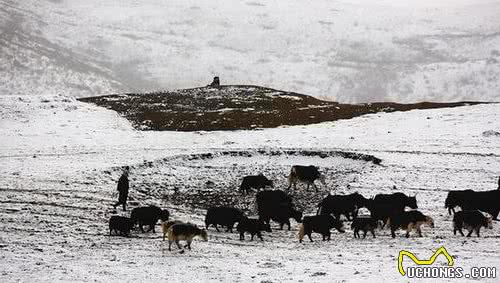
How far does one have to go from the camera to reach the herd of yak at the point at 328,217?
1576 cm

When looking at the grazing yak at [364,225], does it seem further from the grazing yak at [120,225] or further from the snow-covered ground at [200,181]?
the grazing yak at [120,225]

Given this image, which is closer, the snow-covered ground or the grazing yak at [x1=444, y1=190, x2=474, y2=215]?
the snow-covered ground

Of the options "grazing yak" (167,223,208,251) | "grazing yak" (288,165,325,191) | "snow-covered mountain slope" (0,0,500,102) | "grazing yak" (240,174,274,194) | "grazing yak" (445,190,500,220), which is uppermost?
"snow-covered mountain slope" (0,0,500,102)

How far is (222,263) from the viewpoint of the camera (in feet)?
43.1

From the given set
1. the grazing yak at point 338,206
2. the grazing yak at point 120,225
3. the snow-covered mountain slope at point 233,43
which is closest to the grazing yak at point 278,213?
the grazing yak at point 338,206

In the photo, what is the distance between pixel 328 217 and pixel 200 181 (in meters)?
10.4

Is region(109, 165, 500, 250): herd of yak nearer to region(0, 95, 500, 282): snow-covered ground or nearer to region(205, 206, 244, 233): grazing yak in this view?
region(205, 206, 244, 233): grazing yak

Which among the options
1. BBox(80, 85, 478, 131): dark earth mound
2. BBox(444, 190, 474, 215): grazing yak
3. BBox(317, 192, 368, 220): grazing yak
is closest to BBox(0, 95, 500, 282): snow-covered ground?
BBox(444, 190, 474, 215): grazing yak

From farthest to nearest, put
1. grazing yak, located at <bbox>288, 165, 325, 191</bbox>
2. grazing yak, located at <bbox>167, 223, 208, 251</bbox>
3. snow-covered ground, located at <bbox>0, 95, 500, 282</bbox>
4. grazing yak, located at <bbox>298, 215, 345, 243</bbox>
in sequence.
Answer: grazing yak, located at <bbox>288, 165, 325, 191</bbox> → grazing yak, located at <bbox>298, 215, 345, 243</bbox> → grazing yak, located at <bbox>167, 223, 208, 251</bbox> → snow-covered ground, located at <bbox>0, 95, 500, 282</bbox>

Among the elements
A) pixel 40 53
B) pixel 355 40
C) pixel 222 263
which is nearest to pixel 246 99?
pixel 222 263

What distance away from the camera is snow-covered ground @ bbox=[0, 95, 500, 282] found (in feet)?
41.7

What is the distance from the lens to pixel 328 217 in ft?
53.3

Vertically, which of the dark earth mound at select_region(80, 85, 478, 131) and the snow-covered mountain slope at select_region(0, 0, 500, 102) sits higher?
the snow-covered mountain slope at select_region(0, 0, 500, 102)

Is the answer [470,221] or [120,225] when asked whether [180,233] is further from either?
[470,221]
